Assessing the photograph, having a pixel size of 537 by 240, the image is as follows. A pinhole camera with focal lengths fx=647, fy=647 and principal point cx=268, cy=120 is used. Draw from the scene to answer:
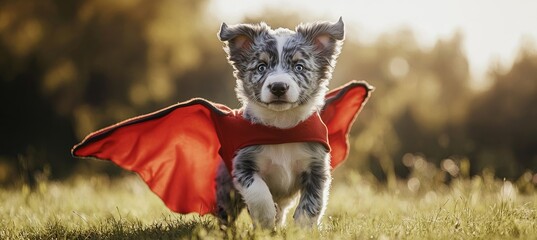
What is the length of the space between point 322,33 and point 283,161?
1086 millimetres

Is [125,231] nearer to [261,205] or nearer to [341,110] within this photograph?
[261,205]

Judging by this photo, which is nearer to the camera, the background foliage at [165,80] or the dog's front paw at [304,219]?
the dog's front paw at [304,219]

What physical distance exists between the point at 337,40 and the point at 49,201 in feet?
12.5

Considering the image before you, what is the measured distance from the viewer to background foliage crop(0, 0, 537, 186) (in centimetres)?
1712

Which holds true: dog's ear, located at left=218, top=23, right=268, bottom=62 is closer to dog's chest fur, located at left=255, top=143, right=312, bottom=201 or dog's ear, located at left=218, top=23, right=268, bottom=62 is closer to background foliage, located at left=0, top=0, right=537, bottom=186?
dog's chest fur, located at left=255, top=143, right=312, bottom=201

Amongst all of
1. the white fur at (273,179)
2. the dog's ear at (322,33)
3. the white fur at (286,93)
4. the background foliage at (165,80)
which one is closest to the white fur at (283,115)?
the white fur at (273,179)

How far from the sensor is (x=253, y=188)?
4.89m

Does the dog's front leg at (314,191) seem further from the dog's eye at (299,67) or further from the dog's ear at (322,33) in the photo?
the dog's ear at (322,33)

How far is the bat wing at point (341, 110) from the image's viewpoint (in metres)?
6.11

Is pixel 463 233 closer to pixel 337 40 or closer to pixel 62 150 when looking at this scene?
pixel 337 40

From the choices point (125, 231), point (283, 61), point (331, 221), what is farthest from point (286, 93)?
point (125, 231)

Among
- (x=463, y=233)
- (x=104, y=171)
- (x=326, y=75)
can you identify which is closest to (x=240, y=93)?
(x=326, y=75)

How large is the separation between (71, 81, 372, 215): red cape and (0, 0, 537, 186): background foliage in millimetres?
9868

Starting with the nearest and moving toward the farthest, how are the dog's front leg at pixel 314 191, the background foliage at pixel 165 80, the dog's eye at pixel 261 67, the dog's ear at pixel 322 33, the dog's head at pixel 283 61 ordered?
the dog's head at pixel 283 61 < the dog's front leg at pixel 314 191 < the dog's eye at pixel 261 67 < the dog's ear at pixel 322 33 < the background foliage at pixel 165 80
